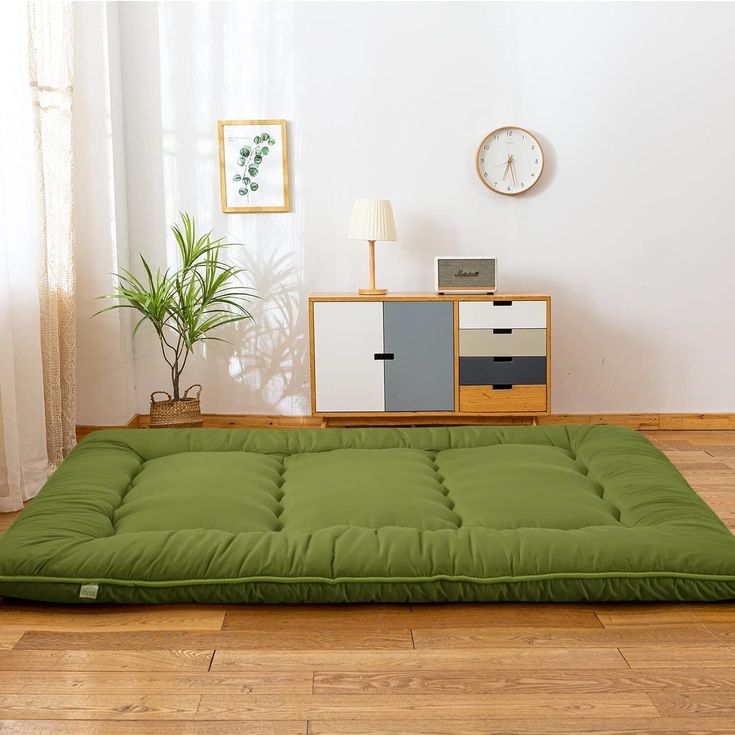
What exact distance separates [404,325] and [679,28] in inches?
76.5

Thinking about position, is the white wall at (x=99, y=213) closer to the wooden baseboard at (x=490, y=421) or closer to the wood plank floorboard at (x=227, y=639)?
the wooden baseboard at (x=490, y=421)

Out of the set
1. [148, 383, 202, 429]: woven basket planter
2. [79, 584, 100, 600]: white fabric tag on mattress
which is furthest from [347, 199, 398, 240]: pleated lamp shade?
[79, 584, 100, 600]: white fabric tag on mattress

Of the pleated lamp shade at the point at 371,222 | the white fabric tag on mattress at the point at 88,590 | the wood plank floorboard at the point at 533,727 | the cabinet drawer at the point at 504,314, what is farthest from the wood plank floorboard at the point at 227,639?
the pleated lamp shade at the point at 371,222

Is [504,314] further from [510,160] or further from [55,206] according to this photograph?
[55,206]

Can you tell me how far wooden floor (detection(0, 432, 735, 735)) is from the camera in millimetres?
1937

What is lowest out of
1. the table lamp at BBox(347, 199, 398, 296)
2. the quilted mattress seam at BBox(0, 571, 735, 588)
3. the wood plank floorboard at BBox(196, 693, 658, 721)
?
the wood plank floorboard at BBox(196, 693, 658, 721)

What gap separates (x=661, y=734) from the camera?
187 centimetres

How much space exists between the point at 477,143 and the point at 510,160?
0.60 feet

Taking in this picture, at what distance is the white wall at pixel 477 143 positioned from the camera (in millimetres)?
4676

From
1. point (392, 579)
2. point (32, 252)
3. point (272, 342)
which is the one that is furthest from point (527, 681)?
point (272, 342)

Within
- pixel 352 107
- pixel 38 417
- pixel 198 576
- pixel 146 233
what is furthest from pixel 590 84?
pixel 198 576

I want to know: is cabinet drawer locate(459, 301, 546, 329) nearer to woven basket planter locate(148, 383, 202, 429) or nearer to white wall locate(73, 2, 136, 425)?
woven basket planter locate(148, 383, 202, 429)

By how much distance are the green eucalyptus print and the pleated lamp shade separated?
1.89 ft

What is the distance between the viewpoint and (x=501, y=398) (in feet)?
14.8
